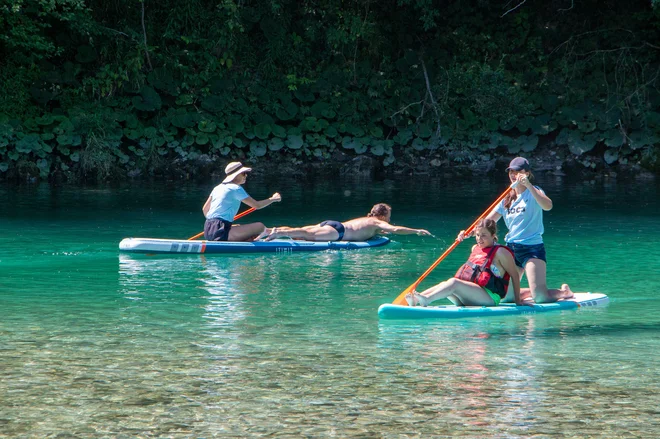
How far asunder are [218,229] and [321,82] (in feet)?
43.7

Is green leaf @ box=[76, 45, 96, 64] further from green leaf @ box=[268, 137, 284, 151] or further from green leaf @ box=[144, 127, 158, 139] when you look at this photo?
green leaf @ box=[268, 137, 284, 151]

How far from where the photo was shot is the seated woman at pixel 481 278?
28.2 feet

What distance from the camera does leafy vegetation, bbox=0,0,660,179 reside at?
922 inches

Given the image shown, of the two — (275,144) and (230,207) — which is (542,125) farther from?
(230,207)

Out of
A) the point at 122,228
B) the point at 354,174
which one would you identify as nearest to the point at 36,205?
the point at 122,228

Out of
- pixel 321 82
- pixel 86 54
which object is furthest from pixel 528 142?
pixel 86 54

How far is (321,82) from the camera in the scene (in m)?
25.5

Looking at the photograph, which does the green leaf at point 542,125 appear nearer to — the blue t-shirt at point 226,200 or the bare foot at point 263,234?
the bare foot at point 263,234

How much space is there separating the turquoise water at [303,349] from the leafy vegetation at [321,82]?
385 inches

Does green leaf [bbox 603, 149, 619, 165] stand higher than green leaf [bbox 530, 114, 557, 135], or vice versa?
green leaf [bbox 530, 114, 557, 135]

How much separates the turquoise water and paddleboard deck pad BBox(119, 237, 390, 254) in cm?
17

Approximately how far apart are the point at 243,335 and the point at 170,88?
1737 cm

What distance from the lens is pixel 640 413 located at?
19.7 ft

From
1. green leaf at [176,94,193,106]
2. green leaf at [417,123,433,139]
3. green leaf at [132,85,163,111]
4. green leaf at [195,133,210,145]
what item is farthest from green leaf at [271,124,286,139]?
green leaf at [417,123,433,139]
